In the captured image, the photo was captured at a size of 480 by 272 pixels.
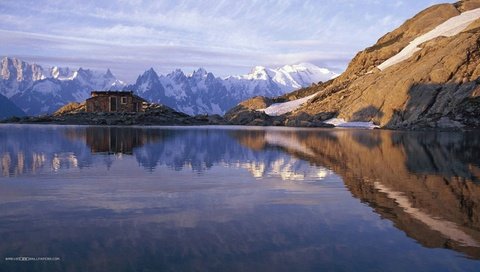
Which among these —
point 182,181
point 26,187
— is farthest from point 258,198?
point 26,187

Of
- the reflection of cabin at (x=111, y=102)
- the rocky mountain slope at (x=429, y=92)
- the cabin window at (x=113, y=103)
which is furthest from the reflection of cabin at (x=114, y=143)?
the cabin window at (x=113, y=103)

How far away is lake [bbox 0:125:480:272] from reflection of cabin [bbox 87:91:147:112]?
16069 cm

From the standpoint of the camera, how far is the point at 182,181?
32.1m

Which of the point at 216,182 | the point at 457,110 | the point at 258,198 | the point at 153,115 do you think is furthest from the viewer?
the point at 153,115

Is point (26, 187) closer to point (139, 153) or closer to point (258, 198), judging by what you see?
point (258, 198)

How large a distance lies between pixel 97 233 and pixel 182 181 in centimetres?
1401

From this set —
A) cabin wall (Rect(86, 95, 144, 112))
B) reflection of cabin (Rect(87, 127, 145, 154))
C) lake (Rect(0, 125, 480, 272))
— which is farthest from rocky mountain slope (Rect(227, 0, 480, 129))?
lake (Rect(0, 125, 480, 272))

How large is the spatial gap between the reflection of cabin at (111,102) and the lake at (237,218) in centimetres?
16069

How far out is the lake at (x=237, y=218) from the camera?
1550 cm

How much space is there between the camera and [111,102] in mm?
197125

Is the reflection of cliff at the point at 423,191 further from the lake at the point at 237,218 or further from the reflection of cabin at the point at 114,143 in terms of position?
the reflection of cabin at the point at 114,143

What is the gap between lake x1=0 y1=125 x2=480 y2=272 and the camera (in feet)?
50.9

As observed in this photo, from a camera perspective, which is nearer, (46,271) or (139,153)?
(46,271)

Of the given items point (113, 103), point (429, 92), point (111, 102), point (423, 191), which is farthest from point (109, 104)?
point (423, 191)
